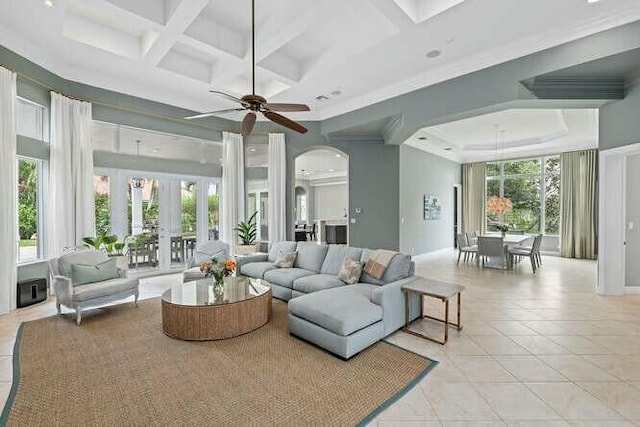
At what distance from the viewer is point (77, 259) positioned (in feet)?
13.7

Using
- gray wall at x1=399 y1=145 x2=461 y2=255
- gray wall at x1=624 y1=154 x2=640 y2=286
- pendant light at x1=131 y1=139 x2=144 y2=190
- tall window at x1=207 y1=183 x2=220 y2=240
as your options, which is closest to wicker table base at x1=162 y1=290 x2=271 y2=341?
pendant light at x1=131 y1=139 x2=144 y2=190

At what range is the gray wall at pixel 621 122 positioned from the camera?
4273 millimetres

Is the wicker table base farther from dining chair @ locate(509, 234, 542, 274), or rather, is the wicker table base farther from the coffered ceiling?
dining chair @ locate(509, 234, 542, 274)

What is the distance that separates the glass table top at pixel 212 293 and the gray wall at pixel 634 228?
6025 mm

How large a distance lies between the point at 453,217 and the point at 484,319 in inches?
302

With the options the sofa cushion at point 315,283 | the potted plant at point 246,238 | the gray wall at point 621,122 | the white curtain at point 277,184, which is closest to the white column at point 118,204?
the potted plant at point 246,238

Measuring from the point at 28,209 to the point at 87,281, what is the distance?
2.00 meters

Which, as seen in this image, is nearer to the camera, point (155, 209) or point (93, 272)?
point (93, 272)

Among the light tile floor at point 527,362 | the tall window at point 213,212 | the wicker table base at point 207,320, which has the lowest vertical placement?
the light tile floor at point 527,362

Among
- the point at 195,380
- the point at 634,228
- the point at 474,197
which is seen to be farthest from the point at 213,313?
the point at 474,197

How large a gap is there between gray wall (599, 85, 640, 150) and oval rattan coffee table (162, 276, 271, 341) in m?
5.67

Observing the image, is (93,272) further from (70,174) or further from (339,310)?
(339,310)

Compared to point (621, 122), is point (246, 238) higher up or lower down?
lower down

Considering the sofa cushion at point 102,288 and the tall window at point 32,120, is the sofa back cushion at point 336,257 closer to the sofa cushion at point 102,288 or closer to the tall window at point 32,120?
the sofa cushion at point 102,288
